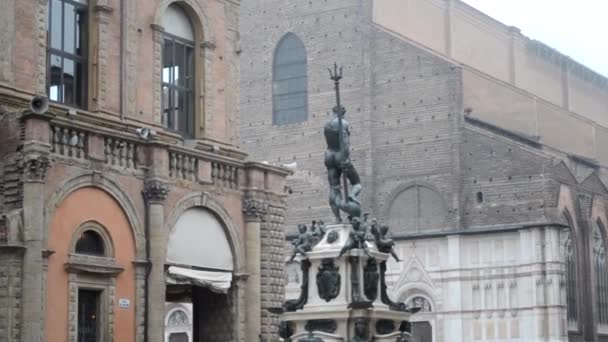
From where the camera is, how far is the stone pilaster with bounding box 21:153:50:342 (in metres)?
22.4

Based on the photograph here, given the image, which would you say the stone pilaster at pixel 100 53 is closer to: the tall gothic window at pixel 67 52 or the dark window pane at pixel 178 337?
the tall gothic window at pixel 67 52

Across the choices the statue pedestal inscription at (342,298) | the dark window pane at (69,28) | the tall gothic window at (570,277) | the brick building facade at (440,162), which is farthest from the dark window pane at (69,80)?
the tall gothic window at (570,277)

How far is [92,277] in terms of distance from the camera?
24.3 meters

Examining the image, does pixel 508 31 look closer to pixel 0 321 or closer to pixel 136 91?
Result: pixel 136 91

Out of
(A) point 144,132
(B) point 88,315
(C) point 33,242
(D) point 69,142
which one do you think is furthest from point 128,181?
(C) point 33,242

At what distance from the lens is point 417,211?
5266 centimetres

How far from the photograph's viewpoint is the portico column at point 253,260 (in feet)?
91.4

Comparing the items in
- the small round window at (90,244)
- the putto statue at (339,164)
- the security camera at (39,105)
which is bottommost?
the small round window at (90,244)

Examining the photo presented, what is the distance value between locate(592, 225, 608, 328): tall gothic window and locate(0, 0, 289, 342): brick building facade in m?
28.5

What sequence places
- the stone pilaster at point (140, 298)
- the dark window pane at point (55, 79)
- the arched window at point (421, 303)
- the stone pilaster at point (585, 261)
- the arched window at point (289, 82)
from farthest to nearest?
the arched window at point (289, 82) → the stone pilaster at point (585, 261) → the arched window at point (421, 303) → the dark window pane at point (55, 79) → the stone pilaster at point (140, 298)

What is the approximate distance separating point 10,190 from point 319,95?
109 ft

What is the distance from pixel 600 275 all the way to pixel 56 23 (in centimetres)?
3512

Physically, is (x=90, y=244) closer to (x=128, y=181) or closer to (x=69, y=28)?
(x=128, y=181)

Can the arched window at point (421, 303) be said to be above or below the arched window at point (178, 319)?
above
